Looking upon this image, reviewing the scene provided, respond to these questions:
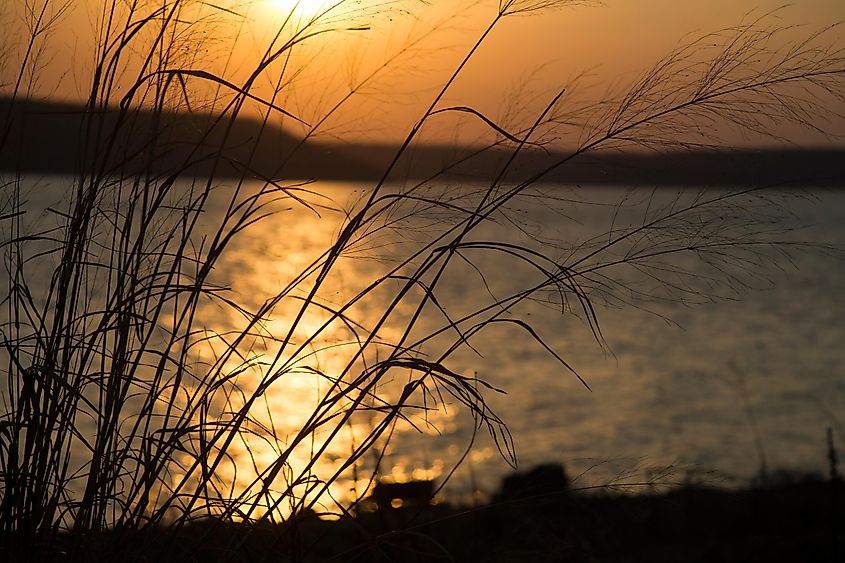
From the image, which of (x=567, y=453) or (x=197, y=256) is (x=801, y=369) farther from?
(x=197, y=256)

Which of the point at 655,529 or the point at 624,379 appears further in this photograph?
the point at 624,379

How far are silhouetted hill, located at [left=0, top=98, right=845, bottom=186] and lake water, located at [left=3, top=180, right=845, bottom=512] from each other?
51 mm

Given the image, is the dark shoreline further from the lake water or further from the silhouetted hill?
the silhouetted hill

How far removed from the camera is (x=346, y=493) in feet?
17.6

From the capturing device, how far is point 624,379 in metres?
10.0

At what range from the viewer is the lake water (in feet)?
5.75

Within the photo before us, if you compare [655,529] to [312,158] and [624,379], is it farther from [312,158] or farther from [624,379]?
[624,379]

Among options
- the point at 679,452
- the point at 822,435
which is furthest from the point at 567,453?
the point at 822,435

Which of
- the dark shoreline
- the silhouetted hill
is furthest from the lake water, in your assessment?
the dark shoreline

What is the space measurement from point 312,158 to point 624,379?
8743 millimetres

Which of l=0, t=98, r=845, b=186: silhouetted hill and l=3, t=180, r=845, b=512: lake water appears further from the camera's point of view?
l=3, t=180, r=845, b=512: lake water

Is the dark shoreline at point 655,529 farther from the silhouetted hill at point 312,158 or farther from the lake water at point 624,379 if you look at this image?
the silhouetted hill at point 312,158

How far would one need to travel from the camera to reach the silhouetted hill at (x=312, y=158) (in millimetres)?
1522

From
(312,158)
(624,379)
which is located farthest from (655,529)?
(624,379)
